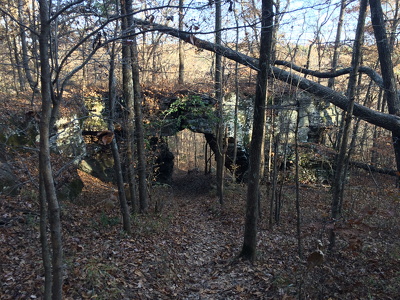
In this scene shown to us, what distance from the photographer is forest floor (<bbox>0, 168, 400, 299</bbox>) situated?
4504 millimetres

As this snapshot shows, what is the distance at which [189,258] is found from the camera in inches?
266

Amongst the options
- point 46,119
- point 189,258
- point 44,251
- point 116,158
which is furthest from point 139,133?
point 46,119

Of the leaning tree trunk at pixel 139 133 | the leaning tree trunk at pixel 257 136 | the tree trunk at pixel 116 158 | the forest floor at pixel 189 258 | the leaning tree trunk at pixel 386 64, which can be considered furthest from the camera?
the leaning tree trunk at pixel 139 133

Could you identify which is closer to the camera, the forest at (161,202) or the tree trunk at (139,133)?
the forest at (161,202)

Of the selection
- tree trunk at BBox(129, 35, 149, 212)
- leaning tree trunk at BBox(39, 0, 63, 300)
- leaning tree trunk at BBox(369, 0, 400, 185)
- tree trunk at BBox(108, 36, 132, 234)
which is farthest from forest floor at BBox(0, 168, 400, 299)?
leaning tree trunk at BBox(369, 0, 400, 185)

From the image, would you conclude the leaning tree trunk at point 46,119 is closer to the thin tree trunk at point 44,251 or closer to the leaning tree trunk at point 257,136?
the thin tree trunk at point 44,251

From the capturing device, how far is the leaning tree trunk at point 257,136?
5.58 meters

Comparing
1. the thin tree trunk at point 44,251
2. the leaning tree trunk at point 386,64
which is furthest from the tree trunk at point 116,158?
the leaning tree trunk at point 386,64

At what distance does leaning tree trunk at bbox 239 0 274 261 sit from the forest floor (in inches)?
21.7

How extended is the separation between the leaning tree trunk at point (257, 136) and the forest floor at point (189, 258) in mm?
551

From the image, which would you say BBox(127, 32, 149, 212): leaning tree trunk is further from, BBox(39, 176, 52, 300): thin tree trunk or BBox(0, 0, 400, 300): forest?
BBox(39, 176, 52, 300): thin tree trunk

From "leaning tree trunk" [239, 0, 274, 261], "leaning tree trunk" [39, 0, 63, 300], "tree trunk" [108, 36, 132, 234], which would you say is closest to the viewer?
"leaning tree trunk" [39, 0, 63, 300]

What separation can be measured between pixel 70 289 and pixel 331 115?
1612cm

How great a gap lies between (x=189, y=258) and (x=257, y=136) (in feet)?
11.5
